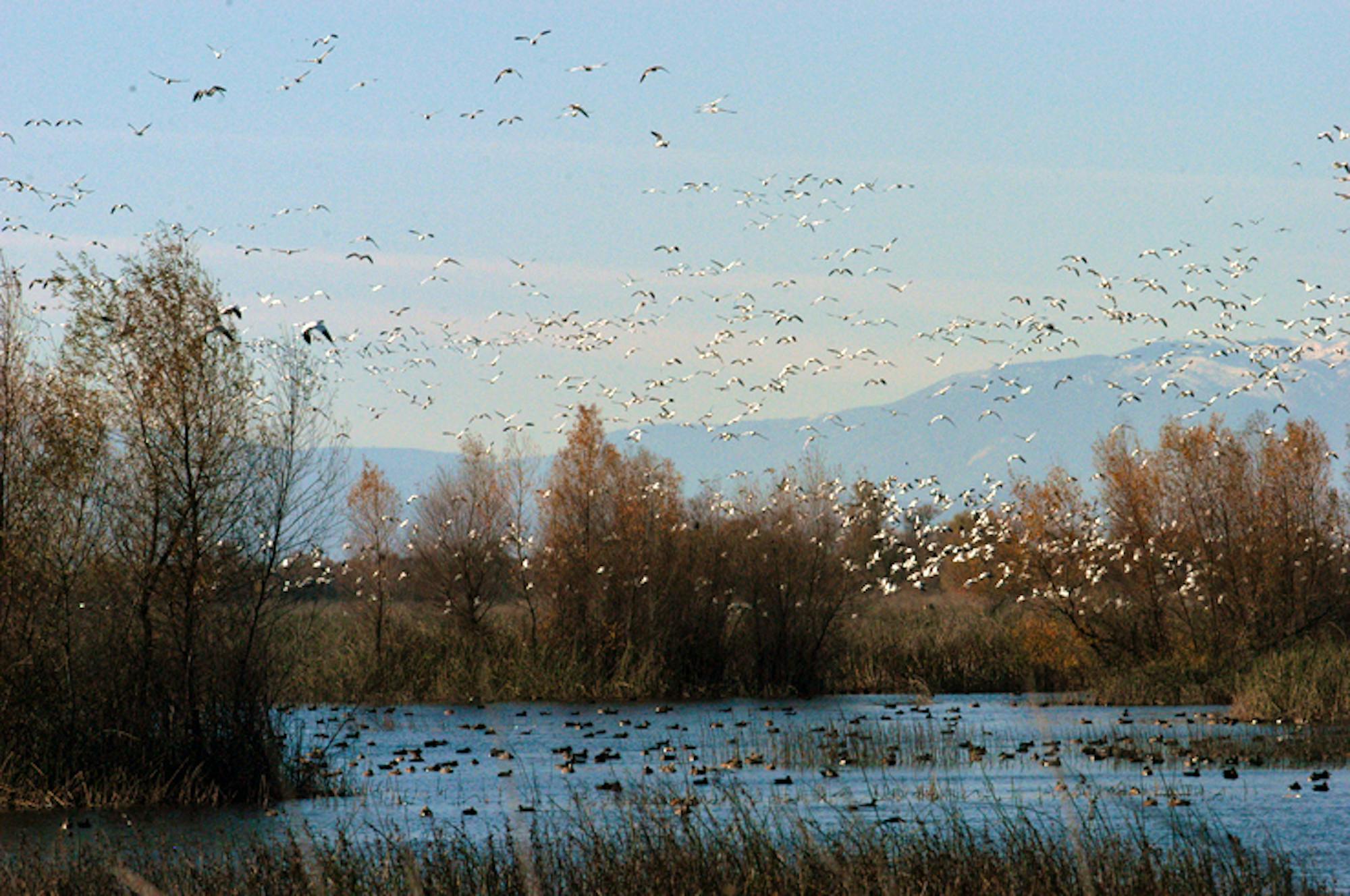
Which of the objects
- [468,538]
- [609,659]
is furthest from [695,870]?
[468,538]

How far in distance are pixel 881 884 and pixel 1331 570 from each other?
109 feet

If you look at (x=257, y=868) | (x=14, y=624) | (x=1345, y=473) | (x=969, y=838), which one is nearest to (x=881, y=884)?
(x=969, y=838)

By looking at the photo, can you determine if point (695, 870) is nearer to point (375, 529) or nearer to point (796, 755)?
point (796, 755)

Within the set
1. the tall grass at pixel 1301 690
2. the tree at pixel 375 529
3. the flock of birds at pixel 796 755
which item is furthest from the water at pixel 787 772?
the tree at pixel 375 529

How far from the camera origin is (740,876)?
1333 cm

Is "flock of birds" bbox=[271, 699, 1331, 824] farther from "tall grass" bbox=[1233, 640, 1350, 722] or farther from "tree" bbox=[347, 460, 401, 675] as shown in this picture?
"tree" bbox=[347, 460, 401, 675]

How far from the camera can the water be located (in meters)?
19.2

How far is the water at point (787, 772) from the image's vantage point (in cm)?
1923

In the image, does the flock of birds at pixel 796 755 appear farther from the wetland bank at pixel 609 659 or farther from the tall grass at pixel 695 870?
the tall grass at pixel 695 870

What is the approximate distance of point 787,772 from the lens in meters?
24.9

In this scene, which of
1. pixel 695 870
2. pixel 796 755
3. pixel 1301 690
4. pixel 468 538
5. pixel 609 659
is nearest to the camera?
pixel 695 870

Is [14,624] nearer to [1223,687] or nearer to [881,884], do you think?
[881,884]

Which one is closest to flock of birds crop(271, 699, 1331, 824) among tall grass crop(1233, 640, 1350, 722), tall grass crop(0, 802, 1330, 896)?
tall grass crop(1233, 640, 1350, 722)

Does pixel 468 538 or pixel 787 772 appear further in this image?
pixel 468 538
